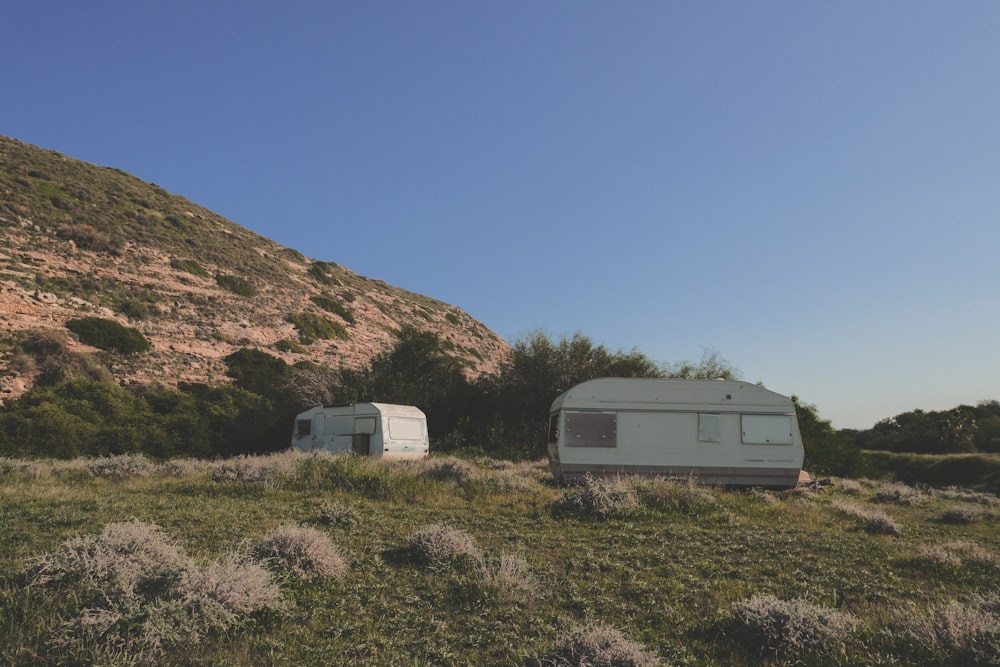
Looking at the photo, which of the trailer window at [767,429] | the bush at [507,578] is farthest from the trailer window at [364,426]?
the bush at [507,578]

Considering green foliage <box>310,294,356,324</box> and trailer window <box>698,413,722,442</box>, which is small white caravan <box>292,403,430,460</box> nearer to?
trailer window <box>698,413,722,442</box>

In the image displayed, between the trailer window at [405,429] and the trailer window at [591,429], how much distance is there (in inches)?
268

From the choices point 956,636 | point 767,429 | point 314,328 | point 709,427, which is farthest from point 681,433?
point 314,328

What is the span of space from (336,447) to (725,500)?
12.9m

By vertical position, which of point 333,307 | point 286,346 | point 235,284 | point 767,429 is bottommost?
point 767,429

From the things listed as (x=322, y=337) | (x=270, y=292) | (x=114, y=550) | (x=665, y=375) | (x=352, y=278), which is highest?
(x=352, y=278)

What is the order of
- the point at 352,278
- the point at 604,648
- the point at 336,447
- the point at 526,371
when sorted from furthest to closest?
the point at 352,278 < the point at 526,371 < the point at 336,447 < the point at 604,648

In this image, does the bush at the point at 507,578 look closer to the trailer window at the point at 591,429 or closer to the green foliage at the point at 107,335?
the trailer window at the point at 591,429

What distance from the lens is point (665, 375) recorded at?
29375 mm

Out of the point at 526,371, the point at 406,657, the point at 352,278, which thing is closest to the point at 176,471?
the point at 406,657

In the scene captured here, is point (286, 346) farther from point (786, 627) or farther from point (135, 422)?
point (786, 627)

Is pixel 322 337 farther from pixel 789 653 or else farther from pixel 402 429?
pixel 789 653

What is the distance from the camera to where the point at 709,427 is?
15.1 meters

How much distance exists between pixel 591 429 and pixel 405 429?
762 centimetres
